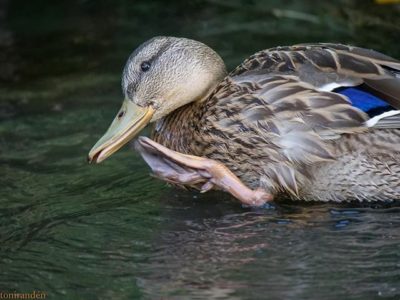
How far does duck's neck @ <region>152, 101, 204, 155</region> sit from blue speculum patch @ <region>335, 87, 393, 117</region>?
1.16 metres

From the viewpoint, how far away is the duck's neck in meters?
7.27

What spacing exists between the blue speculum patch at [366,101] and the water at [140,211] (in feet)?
2.31

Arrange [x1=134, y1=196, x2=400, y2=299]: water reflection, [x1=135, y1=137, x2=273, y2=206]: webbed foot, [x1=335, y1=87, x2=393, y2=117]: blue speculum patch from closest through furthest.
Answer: [x1=134, y1=196, x2=400, y2=299]: water reflection → [x1=335, y1=87, x2=393, y2=117]: blue speculum patch → [x1=135, y1=137, x2=273, y2=206]: webbed foot

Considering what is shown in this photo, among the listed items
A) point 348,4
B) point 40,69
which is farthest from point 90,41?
point 348,4

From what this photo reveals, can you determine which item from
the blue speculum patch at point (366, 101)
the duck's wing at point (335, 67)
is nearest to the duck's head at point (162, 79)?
the duck's wing at point (335, 67)

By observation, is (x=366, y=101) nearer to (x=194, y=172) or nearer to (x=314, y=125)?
(x=314, y=125)

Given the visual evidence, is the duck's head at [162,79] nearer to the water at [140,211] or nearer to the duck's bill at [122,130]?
the duck's bill at [122,130]

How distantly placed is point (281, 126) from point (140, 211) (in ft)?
3.91

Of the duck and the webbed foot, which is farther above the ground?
the duck

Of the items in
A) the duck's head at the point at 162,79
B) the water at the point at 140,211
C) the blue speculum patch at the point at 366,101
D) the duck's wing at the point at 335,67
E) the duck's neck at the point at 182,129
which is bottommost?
the water at the point at 140,211

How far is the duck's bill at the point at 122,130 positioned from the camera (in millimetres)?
7113

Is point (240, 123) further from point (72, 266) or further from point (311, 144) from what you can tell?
point (72, 266)

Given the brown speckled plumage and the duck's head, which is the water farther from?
the duck's head

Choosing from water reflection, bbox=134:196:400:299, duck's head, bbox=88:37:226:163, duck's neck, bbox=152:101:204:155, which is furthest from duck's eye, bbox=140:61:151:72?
water reflection, bbox=134:196:400:299
